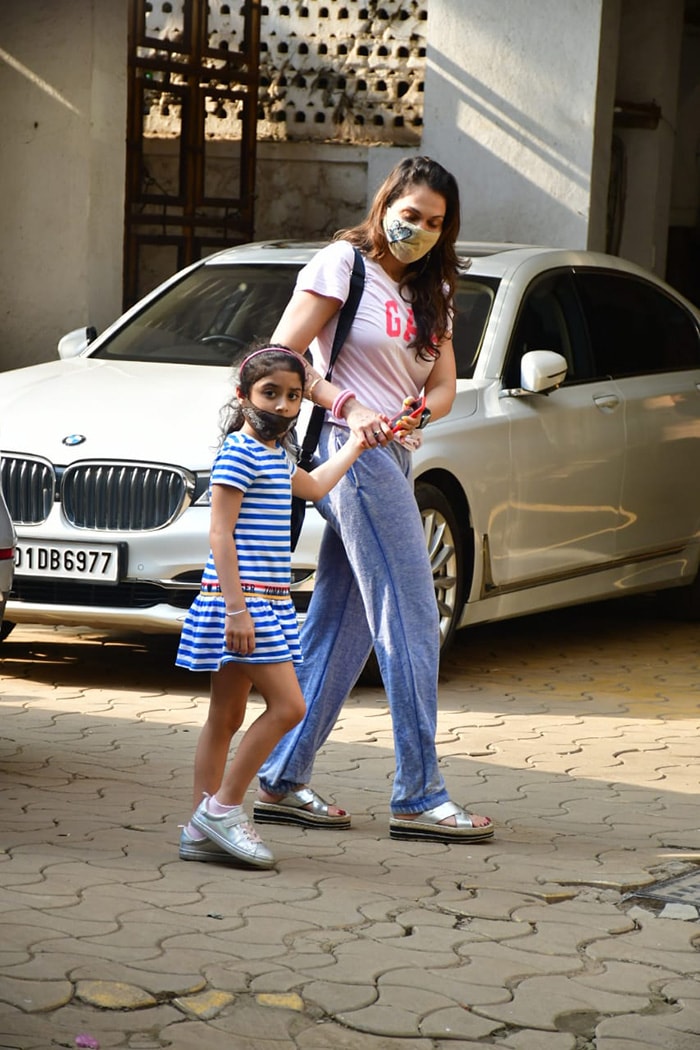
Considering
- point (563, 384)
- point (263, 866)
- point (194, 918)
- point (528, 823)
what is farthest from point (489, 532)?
point (194, 918)

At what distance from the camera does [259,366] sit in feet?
15.5

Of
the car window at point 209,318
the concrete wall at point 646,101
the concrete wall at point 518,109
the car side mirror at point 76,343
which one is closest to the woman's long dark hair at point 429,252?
the car window at point 209,318

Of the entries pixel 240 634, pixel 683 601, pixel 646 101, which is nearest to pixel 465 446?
pixel 683 601

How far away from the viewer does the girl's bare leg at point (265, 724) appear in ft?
15.6

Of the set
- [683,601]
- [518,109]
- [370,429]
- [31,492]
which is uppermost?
[518,109]

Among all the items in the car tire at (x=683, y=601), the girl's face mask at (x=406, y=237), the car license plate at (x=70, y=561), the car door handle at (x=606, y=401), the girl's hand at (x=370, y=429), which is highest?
the girl's face mask at (x=406, y=237)

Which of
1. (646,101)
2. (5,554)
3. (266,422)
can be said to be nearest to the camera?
(266,422)

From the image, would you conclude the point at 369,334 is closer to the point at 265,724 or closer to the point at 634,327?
the point at 265,724

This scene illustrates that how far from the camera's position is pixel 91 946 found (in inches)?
157

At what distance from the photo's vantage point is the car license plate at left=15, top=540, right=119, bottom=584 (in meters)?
7.06

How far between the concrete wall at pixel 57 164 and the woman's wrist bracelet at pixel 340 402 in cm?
684

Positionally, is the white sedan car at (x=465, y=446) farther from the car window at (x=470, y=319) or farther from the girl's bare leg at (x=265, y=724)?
the girl's bare leg at (x=265, y=724)

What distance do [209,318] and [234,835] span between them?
4.13 metres

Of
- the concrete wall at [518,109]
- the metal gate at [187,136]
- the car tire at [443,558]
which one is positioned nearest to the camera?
the car tire at [443,558]
